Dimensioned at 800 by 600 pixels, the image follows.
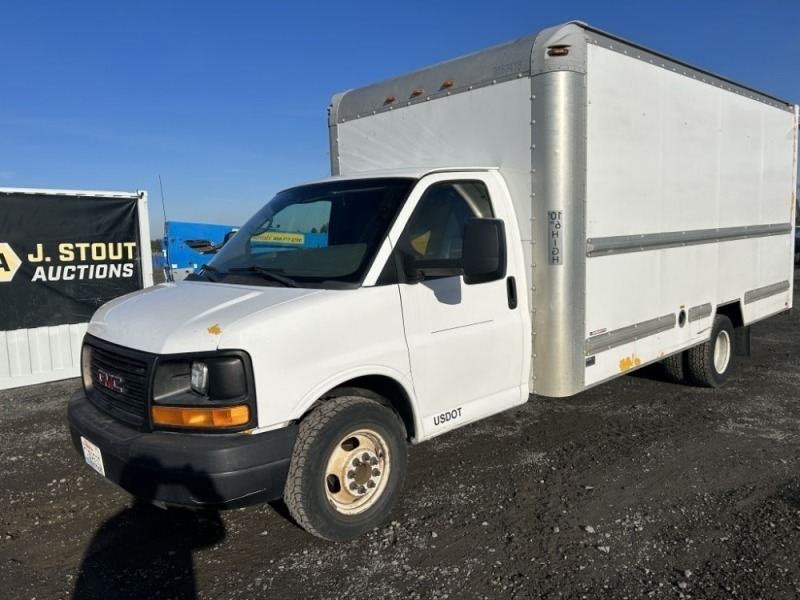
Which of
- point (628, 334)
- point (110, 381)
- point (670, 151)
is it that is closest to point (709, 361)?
point (628, 334)

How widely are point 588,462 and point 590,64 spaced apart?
2.98 metres

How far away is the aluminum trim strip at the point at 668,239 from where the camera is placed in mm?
4734

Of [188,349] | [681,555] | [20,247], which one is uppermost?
[20,247]

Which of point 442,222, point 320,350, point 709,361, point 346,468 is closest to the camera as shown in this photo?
point 320,350

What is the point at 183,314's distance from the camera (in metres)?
3.46

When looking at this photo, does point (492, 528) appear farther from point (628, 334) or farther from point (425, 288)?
point (628, 334)

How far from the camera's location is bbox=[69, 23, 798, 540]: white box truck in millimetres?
3227

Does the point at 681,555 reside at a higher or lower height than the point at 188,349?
lower

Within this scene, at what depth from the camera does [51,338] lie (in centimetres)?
781

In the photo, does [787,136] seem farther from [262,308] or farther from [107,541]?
[107,541]

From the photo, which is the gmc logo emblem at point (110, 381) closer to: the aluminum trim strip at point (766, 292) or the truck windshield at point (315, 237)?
the truck windshield at point (315, 237)

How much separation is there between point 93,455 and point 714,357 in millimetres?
6004

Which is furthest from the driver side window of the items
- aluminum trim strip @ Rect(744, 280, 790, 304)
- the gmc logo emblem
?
aluminum trim strip @ Rect(744, 280, 790, 304)

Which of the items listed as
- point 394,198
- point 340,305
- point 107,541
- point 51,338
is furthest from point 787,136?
point 51,338
